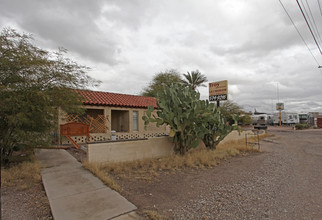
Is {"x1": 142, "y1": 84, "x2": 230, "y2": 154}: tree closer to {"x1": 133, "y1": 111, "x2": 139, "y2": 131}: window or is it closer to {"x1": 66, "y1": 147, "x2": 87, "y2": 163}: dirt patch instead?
{"x1": 66, "y1": 147, "x2": 87, "y2": 163}: dirt patch

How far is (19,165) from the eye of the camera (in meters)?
6.00

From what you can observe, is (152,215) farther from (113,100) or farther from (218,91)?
(218,91)

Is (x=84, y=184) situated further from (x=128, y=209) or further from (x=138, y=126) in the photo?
(x=138, y=126)

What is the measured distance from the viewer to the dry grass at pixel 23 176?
481 cm

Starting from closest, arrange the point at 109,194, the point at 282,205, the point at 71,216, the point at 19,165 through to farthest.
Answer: the point at 71,216 < the point at 282,205 < the point at 109,194 < the point at 19,165

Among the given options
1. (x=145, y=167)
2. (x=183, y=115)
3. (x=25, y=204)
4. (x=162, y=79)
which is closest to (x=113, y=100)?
(x=183, y=115)

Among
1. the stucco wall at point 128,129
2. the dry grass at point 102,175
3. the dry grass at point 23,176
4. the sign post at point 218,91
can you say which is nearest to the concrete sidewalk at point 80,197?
the dry grass at point 102,175

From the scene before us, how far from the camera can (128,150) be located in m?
7.89

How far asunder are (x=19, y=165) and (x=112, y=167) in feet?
9.26

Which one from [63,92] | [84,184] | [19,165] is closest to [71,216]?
[84,184]

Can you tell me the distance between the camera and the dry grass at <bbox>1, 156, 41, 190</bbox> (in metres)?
4.81

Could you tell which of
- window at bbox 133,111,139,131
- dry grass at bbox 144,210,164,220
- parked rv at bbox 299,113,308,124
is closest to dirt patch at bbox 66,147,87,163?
dry grass at bbox 144,210,164,220

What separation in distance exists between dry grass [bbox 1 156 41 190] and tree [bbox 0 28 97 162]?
52cm

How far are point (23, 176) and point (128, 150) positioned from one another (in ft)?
11.6
